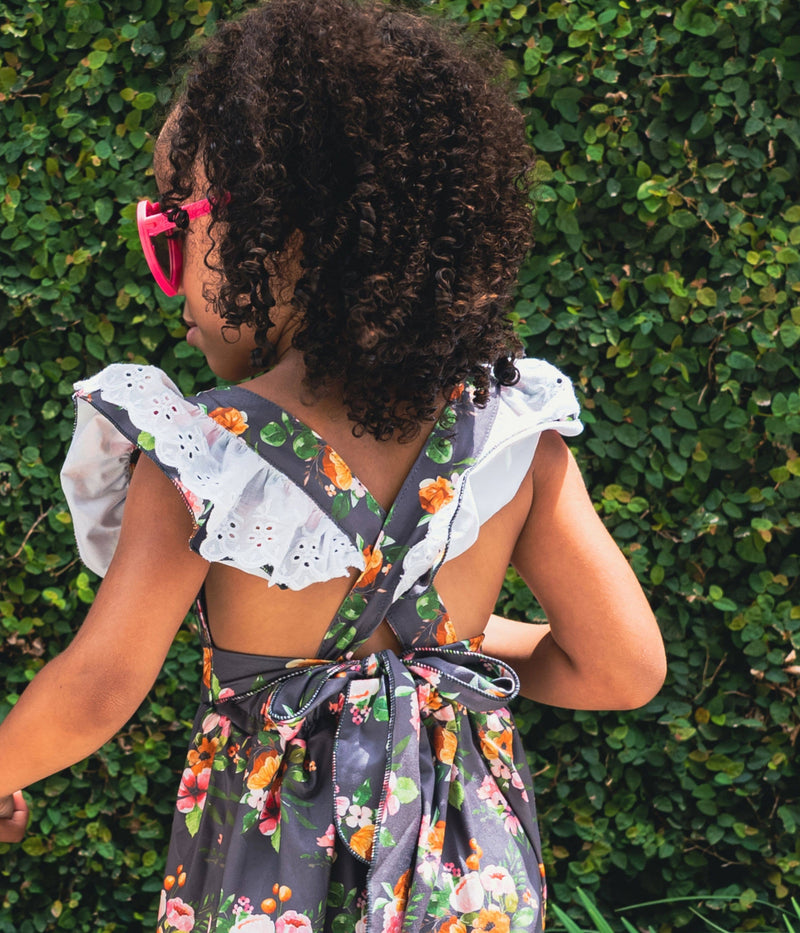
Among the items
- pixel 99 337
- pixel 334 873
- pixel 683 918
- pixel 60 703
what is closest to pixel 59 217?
pixel 99 337

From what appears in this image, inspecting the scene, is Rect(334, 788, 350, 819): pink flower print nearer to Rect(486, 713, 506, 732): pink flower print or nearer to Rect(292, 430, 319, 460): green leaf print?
Rect(486, 713, 506, 732): pink flower print

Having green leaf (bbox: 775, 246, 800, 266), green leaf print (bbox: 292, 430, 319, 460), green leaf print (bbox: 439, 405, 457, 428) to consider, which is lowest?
Result: green leaf (bbox: 775, 246, 800, 266)

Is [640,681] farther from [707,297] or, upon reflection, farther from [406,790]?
[707,297]

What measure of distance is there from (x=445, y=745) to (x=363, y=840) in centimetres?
15

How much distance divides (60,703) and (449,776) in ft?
1.45

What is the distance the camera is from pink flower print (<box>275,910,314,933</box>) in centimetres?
105

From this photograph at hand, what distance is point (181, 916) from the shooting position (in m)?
1.17

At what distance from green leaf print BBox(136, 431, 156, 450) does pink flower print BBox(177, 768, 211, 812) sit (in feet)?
1.40

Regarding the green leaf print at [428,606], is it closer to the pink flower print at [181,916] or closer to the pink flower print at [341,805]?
the pink flower print at [341,805]

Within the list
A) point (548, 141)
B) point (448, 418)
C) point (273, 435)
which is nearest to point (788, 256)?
point (548, 141)

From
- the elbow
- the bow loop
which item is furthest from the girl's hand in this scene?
the elbow

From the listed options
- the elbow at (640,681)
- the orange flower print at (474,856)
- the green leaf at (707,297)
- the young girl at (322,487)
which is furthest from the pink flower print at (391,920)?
the green leaf at (707,297)

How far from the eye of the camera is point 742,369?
228 centimetres

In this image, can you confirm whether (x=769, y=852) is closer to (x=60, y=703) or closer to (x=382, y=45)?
(x=60, y=703)
